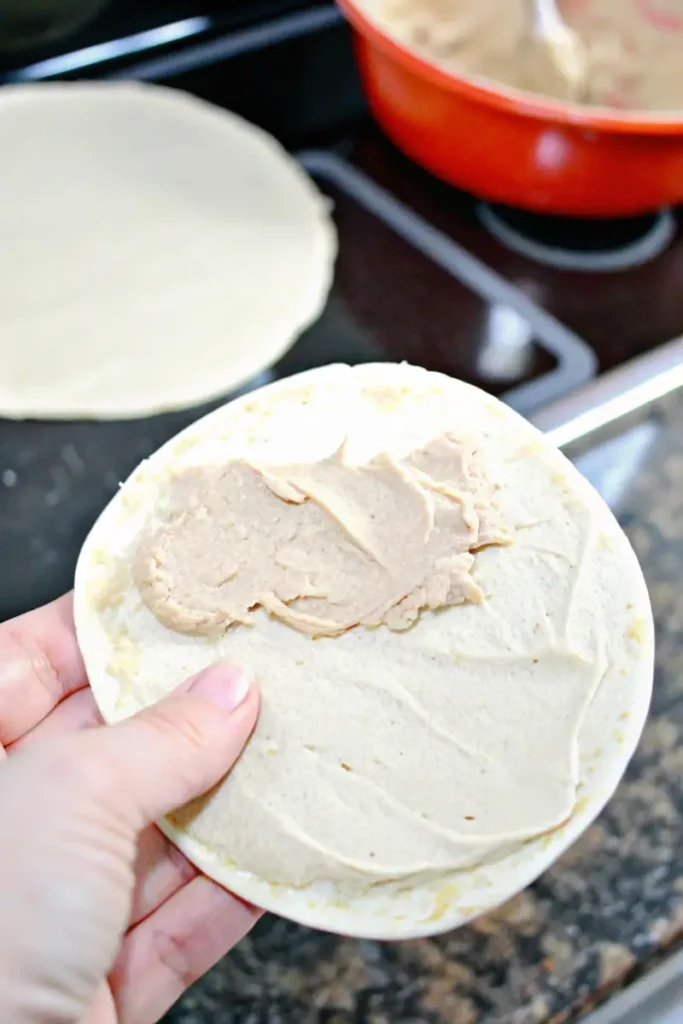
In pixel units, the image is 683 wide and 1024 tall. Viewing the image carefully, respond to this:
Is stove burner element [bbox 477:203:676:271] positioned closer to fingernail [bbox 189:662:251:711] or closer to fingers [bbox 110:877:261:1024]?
fingernail [bbox 189:662:251:711]

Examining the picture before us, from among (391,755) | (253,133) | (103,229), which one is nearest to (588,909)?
(391,755)

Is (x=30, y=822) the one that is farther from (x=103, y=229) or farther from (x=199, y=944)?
(x=103, y=229)

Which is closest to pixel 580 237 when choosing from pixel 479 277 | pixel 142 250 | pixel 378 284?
pixel 479 277

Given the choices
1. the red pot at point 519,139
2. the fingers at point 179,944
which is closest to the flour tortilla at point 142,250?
the red pot at point 519,139

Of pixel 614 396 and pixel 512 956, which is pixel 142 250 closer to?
pixel 614 396

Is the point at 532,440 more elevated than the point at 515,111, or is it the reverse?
the point at 515,111

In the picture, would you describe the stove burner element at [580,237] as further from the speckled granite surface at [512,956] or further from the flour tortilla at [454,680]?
the speckled granite surface at [512,956]

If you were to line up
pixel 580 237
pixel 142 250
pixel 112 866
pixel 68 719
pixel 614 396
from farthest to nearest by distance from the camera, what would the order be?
1. pixel 580 237
2. pixel 142 250
3. pixel 614 396
4. pixel 68 719
5. pixel 112 866
